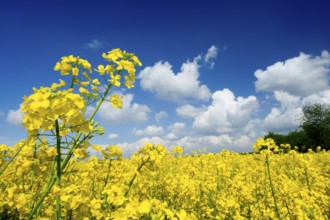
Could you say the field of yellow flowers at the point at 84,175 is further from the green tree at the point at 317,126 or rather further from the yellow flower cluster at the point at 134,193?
the green tree at the point at 317,126

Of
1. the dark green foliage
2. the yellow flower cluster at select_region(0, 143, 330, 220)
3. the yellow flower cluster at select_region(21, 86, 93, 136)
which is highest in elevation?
the dark green foliage

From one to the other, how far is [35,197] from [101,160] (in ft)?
2.62

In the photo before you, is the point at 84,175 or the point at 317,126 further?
the point at 317,126

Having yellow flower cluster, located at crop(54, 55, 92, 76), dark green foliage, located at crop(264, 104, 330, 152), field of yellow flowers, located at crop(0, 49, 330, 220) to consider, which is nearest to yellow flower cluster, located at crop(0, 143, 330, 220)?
field of yellow flowers, located at crop(0, 49, 330, 220)

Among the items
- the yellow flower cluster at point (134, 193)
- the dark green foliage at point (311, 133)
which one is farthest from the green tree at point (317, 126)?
the yellow flower cluster at point (134, 193)

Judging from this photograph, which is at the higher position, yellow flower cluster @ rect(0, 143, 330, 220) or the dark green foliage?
the dark green foliage

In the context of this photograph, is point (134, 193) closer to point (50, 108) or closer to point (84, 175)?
point (84, 175)

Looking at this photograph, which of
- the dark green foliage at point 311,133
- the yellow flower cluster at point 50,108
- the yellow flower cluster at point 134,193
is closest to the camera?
the yellow flower cluster at point 50,108

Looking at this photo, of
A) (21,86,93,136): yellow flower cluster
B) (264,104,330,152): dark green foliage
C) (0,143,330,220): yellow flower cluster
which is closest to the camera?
(21,86,93,136): yellow flower cluster

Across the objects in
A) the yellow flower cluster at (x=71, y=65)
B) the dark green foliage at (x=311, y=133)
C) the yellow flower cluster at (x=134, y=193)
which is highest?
the dark green foliage at (x=311, y=133)

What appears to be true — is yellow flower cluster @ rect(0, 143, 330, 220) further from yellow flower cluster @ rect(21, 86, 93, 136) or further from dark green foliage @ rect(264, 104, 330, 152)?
dark green foliage @ rect(264, 104, 330, 152)

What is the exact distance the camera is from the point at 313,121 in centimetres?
4316

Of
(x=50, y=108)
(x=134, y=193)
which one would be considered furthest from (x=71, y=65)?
(x=134, y=193)

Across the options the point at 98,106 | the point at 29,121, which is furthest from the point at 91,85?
the point at 29,121
